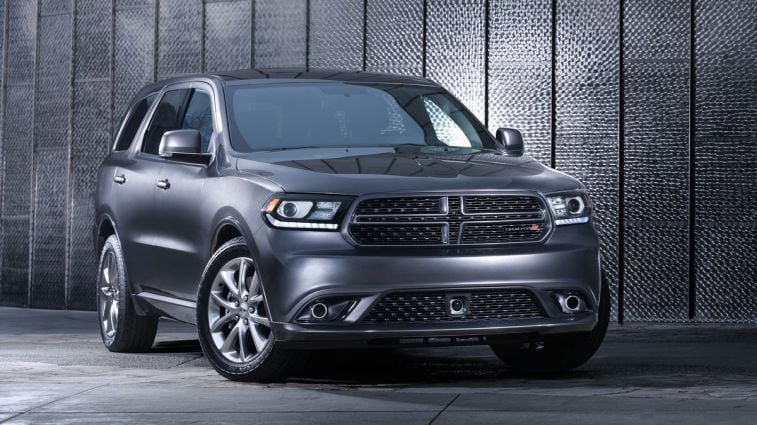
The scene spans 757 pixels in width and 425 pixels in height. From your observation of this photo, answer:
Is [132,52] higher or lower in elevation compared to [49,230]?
higher

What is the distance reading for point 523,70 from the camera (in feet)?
45.8

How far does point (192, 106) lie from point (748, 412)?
14.7 ft

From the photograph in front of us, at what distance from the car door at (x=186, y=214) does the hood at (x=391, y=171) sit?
20.9 inches

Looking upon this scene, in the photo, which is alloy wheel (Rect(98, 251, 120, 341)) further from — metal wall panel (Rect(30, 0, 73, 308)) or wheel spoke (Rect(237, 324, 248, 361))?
metal wall panel (Rect(30, 0, 73, 308))

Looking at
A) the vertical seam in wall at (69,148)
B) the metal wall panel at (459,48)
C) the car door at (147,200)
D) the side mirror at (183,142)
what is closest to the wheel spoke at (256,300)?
the side mirror at (183,142)

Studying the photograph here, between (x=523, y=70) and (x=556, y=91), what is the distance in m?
0.41

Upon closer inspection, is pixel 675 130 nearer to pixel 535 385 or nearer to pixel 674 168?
pixel 674 168

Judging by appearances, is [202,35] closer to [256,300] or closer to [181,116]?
[181,116]

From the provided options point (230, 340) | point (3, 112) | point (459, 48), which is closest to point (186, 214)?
point (230, 340)

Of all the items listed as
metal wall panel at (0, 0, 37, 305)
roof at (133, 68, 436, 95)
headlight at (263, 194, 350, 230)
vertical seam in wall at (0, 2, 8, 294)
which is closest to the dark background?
metal wall panel at (0, 0, 37, 305)

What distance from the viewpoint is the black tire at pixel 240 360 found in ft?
26.2

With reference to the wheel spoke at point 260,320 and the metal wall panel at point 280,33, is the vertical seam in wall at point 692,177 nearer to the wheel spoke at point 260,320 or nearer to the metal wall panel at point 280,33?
the metal wall panel at point 280,33

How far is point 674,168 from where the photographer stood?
13219mm

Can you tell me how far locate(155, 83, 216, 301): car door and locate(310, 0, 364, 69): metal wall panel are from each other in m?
5.19
